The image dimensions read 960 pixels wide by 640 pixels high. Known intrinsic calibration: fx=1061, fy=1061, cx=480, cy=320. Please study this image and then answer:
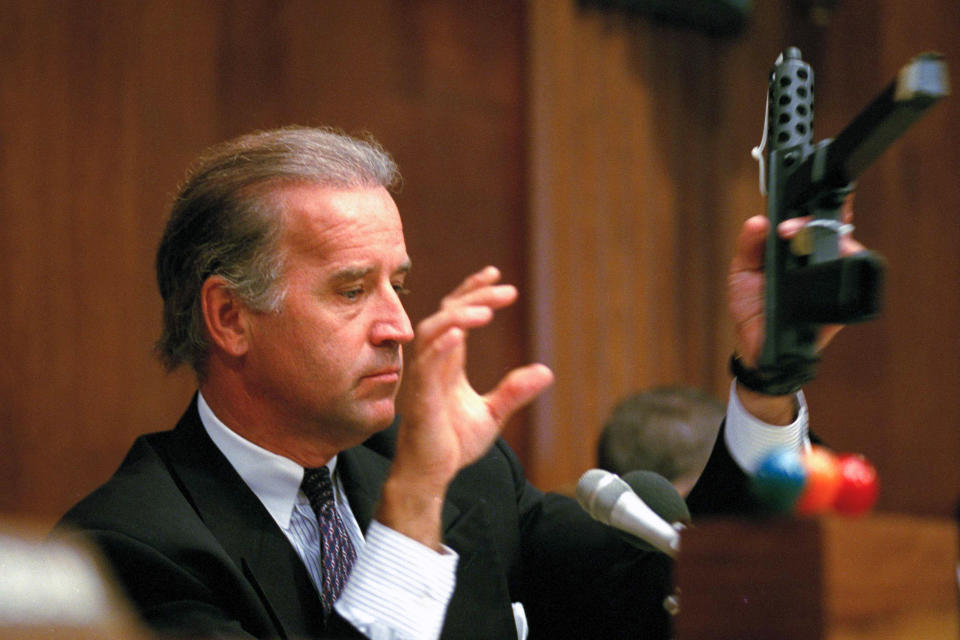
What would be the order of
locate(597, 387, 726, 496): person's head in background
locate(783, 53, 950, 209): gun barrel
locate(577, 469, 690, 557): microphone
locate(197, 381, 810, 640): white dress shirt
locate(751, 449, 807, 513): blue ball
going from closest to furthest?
locate(751, 449, 807, 513): blue ball < locate(783, 53, 950, 209): gun barrel < locate(577, 469, 690, 557): microphone < locate(197, 381, 810, 640): white dress shirt < locate(597, 387, 726, 496): person's head in background

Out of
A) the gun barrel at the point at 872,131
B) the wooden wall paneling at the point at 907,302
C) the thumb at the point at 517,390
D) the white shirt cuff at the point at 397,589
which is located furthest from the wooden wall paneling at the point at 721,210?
the gun barrel at the point at 872,131

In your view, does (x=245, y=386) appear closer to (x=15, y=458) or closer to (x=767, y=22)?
(x=15, y=458)

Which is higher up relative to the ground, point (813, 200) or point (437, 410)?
point (813, 200)

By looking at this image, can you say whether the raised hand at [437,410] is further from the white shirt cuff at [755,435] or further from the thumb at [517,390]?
the white shirt cuff at [755,435]

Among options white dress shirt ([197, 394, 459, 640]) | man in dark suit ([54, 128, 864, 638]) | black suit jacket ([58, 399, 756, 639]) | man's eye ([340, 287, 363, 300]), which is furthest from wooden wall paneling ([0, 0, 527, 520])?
white dress shirt ([197, 394, 459, 640])

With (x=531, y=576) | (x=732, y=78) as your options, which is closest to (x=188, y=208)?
(x=531, y=576)

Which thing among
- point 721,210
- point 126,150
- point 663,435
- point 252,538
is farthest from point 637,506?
point 721,210

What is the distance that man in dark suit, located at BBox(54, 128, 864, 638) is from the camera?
1.53m

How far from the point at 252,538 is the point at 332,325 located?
0.39 metres

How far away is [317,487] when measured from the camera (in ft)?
6.30

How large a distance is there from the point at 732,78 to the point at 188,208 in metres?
3.31

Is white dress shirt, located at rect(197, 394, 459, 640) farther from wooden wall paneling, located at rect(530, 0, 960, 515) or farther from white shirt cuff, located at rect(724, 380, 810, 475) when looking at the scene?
wooden wall paneling, located at rect(530, 0, 960, 515)

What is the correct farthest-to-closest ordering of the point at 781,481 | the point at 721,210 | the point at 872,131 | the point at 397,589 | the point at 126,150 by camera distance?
the point at 721,210 < the point at 126,150 < the point at 397,589 < the point at 872,131 < the point at 781,481

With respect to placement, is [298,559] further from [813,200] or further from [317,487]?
[813,200]
